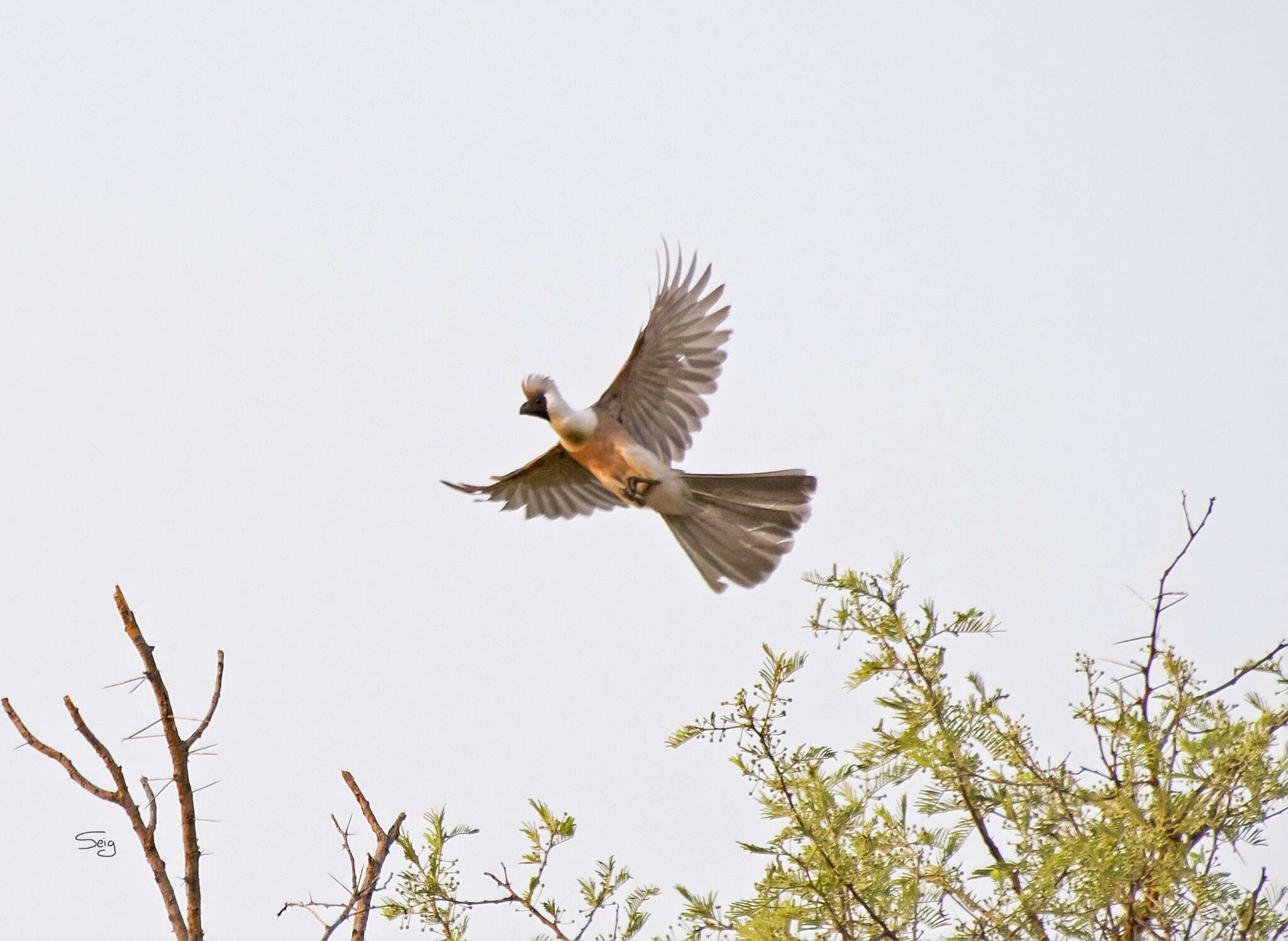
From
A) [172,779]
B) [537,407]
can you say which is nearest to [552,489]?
[537,407]

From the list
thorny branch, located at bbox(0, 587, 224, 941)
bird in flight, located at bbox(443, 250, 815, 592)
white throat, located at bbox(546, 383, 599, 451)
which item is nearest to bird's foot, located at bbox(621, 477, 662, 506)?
bird in flight, located at bbox(443, 250, 815, 592)

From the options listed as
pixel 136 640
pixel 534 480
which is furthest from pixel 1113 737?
pixel 534 480

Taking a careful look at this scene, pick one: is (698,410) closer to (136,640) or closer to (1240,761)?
(1240,761)

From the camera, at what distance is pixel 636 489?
680 cm

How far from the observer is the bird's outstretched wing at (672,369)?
684 cm

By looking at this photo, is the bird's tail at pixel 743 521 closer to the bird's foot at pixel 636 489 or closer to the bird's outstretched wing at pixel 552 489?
the bird's foot at pixel 636 489

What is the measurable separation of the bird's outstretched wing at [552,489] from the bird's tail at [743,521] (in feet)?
2.58

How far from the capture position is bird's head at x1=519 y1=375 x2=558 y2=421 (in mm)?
6922

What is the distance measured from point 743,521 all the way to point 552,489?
4.35 feet

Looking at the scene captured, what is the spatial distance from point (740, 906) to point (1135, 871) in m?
1.00

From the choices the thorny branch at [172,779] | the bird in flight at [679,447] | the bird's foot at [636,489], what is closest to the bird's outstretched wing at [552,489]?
the bird in flight at [679,447]

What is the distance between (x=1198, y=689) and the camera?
3.82 meters

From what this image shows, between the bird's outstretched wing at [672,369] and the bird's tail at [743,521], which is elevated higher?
the bird's outstretched wing at [672,369]

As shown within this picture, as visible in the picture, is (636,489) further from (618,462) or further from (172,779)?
(172,779)
